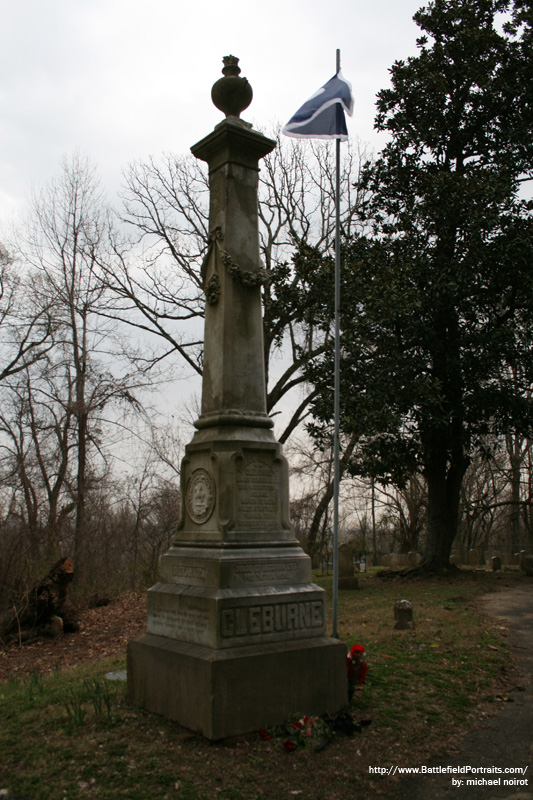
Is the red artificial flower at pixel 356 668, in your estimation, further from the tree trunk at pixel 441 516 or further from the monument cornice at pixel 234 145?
the tree trunk at pixel 441 516

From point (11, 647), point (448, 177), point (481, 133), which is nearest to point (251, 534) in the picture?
point (11, 647)

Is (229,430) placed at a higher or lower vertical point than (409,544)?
higher

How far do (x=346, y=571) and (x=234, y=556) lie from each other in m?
12.4

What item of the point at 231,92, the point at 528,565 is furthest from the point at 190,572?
the point at 528,565

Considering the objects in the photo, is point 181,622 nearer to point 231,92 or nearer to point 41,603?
point 231,92

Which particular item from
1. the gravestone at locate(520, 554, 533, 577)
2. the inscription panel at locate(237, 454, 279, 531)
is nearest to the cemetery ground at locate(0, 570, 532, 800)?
the inscription panel at locate(237, 454, 279, 531)

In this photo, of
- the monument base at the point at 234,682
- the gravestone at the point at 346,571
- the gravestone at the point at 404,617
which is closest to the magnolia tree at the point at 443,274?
the gravestone at the point at 346,571

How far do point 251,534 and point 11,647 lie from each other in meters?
8.23

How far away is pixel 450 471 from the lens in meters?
17.6

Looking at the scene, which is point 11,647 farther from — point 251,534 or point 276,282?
point 276,282

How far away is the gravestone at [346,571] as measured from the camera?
16172 millimetres

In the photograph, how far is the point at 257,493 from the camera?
562 centimetres

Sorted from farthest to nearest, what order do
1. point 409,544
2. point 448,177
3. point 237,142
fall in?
point 409,544
point 448,177
point 237,142

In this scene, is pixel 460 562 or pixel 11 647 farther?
pixel 460 562
